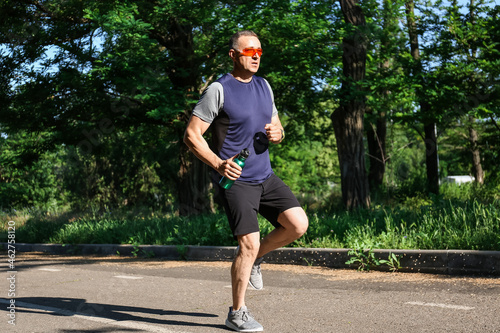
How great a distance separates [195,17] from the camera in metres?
13.8

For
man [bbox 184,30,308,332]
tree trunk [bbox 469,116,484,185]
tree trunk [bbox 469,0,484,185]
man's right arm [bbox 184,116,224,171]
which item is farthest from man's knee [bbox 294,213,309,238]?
tree trunk [bbox 469,116,484,185]

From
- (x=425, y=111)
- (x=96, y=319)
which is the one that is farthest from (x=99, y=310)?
(x=425, y=111)

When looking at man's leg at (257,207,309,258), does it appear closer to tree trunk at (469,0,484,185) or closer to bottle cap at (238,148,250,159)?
bottle cap at (238,148,250,159)

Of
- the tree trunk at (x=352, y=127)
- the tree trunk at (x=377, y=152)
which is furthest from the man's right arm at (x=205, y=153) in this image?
the tree trunk at (x=377, y=152)

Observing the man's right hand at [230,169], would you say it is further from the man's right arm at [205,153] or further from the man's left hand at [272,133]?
the man's left hand at [272,133]

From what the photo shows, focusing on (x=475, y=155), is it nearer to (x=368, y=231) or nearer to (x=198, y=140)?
(x=368, y=231)

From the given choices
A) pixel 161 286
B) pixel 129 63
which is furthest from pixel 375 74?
pixel 161 286

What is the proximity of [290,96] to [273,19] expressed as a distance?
2.95m

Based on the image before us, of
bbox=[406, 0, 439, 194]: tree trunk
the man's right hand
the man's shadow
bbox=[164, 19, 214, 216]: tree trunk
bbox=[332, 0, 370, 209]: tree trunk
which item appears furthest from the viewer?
bbox=[406, 0, 439, 194]: tree trunk

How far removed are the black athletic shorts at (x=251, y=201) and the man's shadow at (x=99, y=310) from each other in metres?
0.83

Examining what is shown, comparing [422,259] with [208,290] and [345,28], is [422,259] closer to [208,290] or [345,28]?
[208,290]

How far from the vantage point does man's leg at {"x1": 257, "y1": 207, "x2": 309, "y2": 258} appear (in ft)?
14.5

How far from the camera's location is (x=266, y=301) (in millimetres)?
5531

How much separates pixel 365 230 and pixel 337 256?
1161 millimetres
